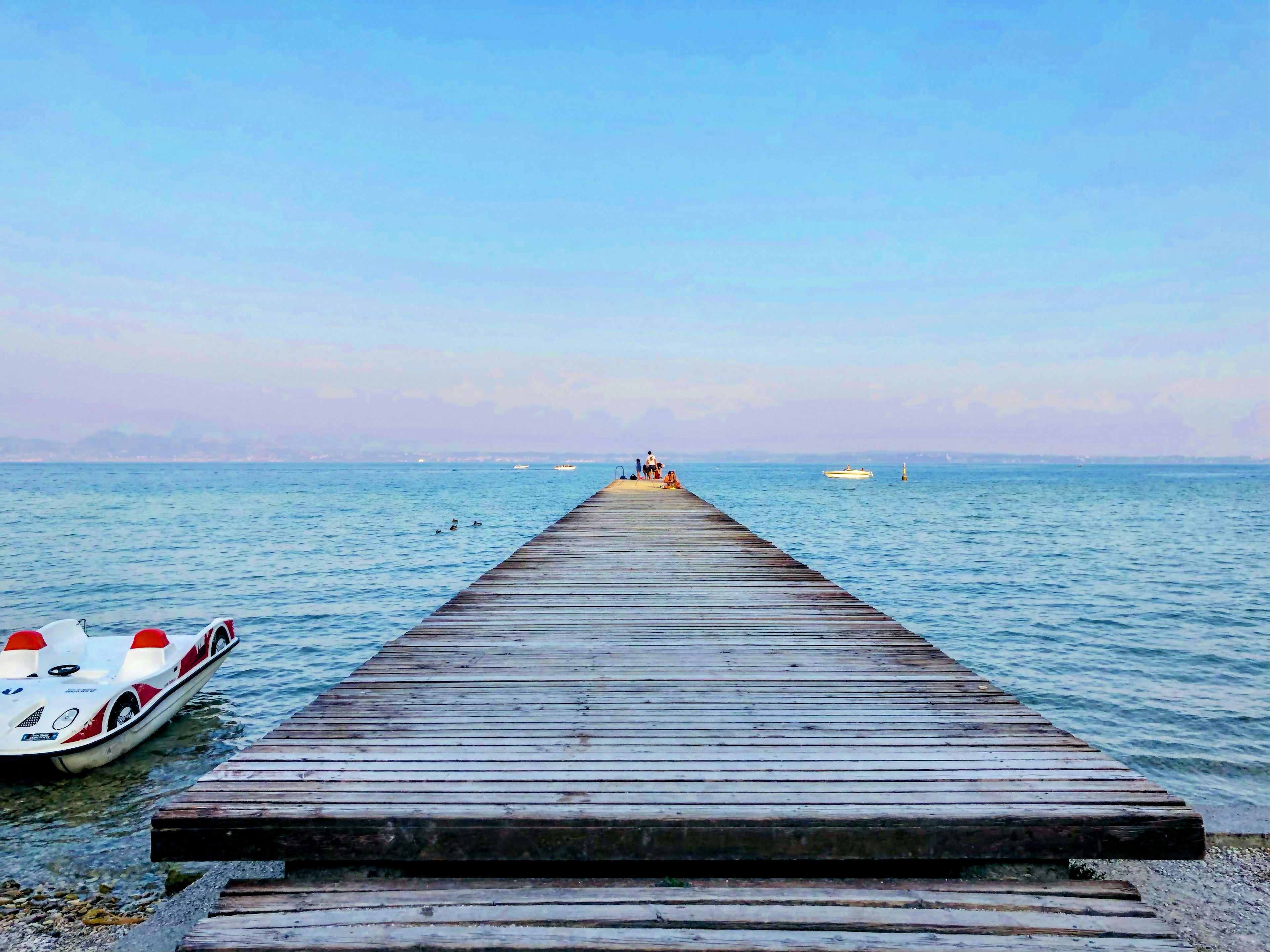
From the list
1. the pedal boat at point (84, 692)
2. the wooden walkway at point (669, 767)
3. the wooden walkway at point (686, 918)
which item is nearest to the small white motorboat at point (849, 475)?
the pedal boat at point (84, 692)

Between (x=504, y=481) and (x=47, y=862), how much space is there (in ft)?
356

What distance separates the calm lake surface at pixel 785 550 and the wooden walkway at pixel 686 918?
3437 millimetres

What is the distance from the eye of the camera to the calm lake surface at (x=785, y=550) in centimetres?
700

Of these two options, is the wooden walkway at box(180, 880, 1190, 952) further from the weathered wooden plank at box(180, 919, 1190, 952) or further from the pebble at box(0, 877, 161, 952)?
the pebble at box(0, 877, 161, 952)

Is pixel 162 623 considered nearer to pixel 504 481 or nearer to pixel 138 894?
pixel 138 894

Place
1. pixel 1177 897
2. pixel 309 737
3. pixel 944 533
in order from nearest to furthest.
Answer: pixel 309 737, pixel 1177 897, pixel 944 533

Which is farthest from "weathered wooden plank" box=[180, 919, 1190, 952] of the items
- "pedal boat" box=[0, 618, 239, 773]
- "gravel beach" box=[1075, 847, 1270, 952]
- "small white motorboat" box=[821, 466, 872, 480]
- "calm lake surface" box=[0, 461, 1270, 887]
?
"small white motorboat" box=[821, 466, 872, 480]

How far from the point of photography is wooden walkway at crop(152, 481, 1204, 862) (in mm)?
2705

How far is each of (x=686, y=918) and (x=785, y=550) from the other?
74.8 ft

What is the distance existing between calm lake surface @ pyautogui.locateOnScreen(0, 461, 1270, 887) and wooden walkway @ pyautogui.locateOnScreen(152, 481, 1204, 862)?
9.25 ft

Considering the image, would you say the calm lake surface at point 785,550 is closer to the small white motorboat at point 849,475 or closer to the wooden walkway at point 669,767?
the wooden walkway at point 669,767

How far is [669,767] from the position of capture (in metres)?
3.24

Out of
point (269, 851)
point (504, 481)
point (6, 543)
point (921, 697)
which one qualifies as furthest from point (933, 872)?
point (504, 481)

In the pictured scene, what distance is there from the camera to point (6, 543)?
1075 inches
